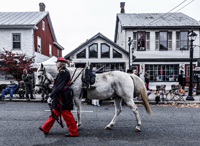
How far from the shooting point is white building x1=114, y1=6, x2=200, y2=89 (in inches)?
761

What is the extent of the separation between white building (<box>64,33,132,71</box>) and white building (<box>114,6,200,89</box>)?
1.44 m

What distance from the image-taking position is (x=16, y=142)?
13.4ft

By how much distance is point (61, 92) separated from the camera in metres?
4.58

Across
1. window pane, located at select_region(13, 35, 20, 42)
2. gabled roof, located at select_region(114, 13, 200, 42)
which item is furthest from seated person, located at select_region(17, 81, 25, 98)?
gabled roof, located at select_region(114, 13, 200, 42)

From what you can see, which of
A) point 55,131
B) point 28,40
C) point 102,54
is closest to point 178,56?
point 102,54

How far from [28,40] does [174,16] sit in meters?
17.0

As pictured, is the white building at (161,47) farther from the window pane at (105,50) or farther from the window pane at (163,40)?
the window pane at (105,50)

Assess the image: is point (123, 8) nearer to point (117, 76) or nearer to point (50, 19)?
point (50, 19)

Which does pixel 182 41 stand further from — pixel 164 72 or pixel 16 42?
pixel 16 42

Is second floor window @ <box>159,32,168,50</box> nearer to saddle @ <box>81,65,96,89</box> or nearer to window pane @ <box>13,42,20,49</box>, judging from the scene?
window pane @ <box>13,42,20,49</box>

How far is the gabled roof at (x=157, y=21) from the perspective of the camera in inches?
761

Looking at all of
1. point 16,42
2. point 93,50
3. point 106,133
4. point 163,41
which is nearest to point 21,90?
point 16,42

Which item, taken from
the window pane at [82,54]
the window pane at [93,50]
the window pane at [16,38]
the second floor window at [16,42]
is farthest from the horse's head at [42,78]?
the window pane at [16,38]

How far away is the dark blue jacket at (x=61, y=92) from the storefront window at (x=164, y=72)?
16.0 m
